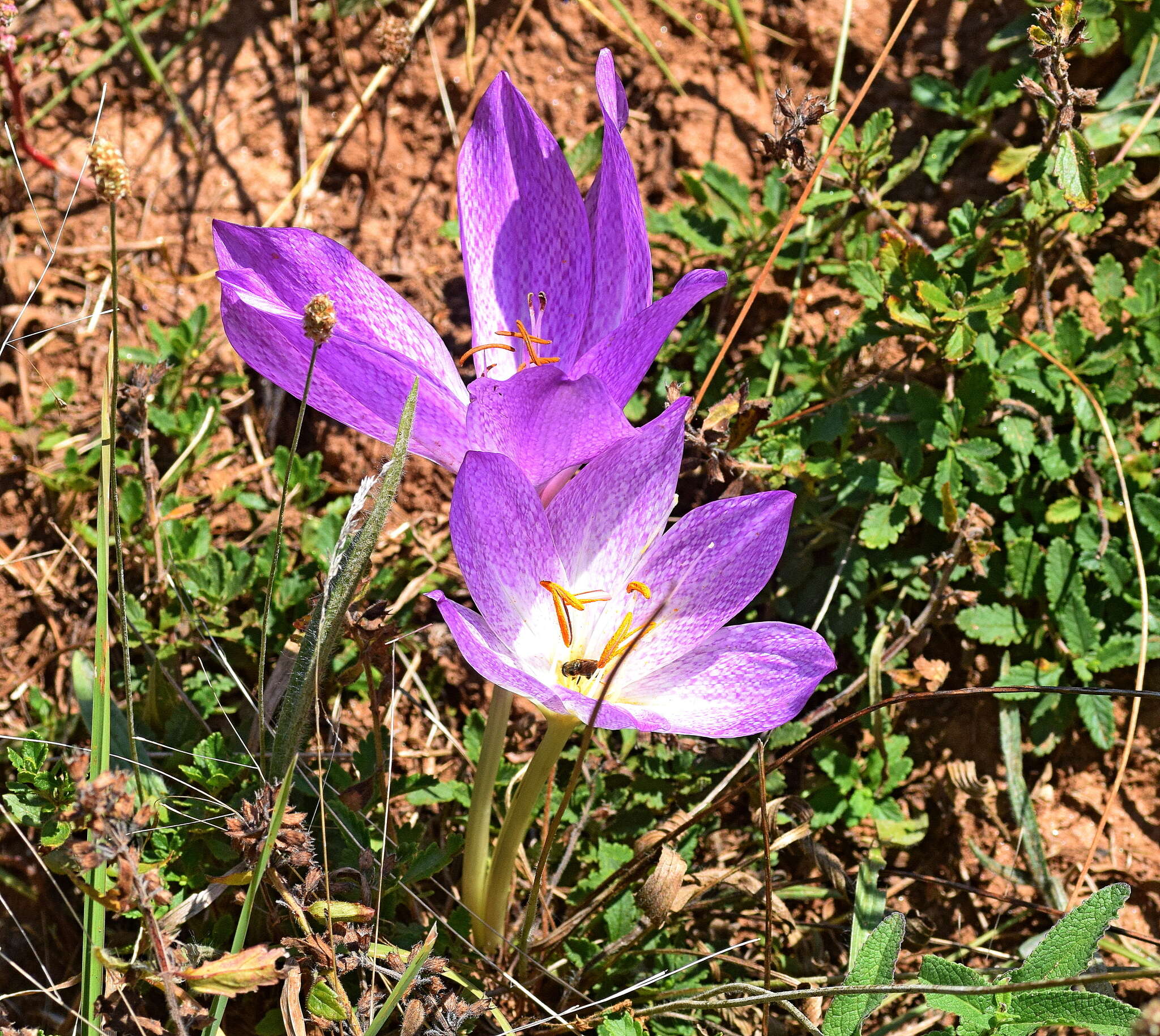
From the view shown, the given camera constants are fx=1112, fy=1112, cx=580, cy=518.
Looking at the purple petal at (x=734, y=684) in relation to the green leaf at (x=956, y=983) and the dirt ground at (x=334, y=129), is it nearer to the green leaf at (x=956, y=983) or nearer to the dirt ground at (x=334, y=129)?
the green leaf at (x=956, y=983)

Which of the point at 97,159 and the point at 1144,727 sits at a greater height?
the point at 97,159

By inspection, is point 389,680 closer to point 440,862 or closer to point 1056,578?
point 440,862

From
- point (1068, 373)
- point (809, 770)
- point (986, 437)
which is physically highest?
point (1068, 373)

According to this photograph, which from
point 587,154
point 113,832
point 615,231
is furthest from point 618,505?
point 587,154

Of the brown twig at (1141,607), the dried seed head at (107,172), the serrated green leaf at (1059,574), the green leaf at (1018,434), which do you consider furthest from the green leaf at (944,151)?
the dried seed head at (107,172)

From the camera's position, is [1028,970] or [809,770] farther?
[809,770]

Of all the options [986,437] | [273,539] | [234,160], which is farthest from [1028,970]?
[234,160]

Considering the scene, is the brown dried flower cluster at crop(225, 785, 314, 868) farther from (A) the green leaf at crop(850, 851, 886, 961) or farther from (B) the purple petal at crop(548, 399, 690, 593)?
(A) the green leaf at crop(850, 851, 886, 961)
